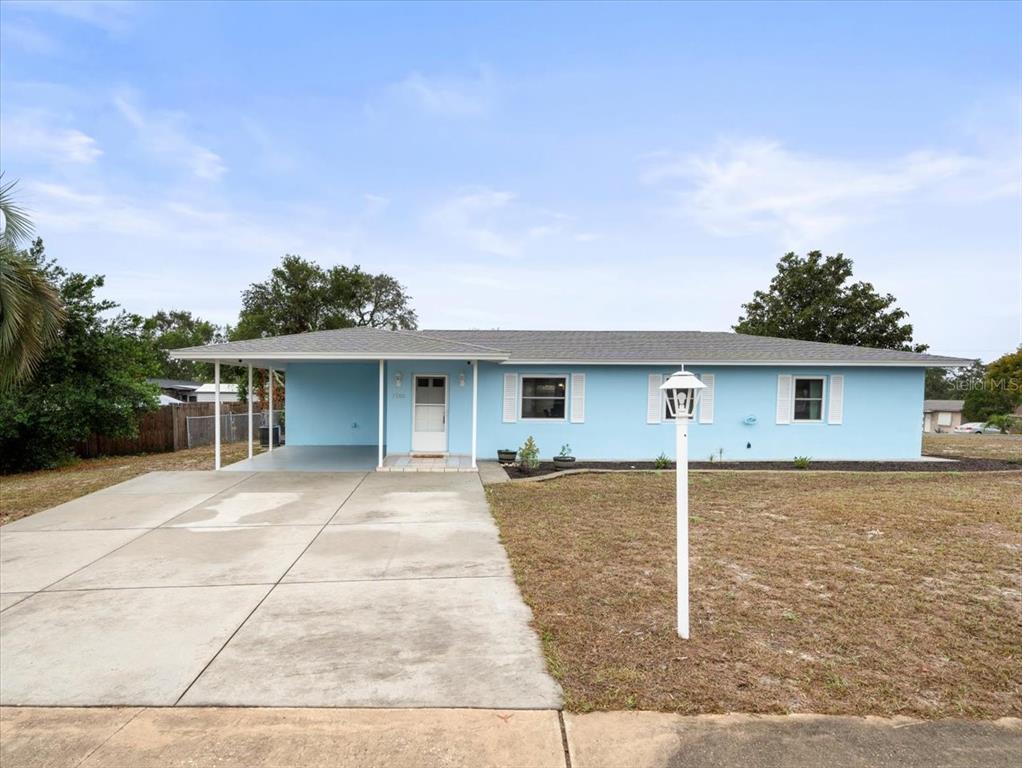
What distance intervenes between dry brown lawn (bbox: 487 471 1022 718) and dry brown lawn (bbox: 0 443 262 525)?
7622 mm

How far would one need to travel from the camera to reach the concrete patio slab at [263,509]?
7.05 meters

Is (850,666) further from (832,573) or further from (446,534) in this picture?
(446,534)

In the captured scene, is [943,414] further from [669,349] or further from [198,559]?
[198,559]

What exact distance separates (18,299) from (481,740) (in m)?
10.4

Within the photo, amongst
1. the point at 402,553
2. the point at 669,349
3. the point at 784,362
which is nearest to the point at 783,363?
the point at 784,362

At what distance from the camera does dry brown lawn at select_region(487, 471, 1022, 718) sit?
9.59ft

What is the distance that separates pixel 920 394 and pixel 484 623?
47.2ft

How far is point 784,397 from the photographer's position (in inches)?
517

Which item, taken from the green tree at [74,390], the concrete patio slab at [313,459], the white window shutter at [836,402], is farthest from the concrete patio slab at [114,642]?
the white window shutter at [836,402]

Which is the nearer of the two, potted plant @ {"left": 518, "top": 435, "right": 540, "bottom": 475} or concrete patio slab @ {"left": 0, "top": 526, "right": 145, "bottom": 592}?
concrete patio slab @ {"left": 0, "top": 526, "right": 145, "bottom": 592}

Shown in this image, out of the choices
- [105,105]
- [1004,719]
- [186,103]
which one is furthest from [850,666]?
[105,105]

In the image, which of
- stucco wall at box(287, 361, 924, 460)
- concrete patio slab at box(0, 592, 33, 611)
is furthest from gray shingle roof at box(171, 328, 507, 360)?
concrete patio slab at box(0, 592, 33, 611)

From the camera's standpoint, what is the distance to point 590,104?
13.3 m

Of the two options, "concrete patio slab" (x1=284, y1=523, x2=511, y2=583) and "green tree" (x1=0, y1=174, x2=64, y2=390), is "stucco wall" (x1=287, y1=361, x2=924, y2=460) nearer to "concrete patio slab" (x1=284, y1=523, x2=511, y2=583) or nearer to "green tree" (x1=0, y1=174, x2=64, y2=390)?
"concrete patio slab" (x1=284, y1=523, x2=511, y2=583)
